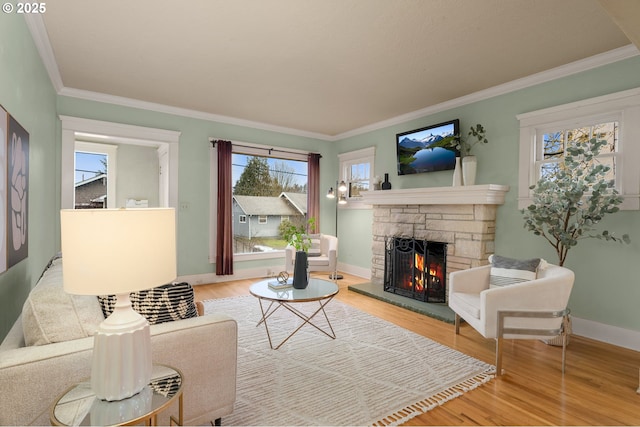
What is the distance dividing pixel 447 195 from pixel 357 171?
7.67ft

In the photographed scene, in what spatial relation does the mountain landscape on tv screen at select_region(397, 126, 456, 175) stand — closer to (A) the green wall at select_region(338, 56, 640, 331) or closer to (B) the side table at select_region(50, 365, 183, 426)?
(A) the green wall at select_region(338, 56, 640, 331)

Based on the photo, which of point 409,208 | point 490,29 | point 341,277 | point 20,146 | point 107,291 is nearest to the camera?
point 107,291

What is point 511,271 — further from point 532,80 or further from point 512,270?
point 532,80

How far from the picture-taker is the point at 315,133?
6277 mm

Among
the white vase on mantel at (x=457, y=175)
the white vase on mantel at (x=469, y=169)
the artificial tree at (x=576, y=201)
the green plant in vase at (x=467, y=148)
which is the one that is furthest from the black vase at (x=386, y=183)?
the artificial tree at (x=576, y=201)

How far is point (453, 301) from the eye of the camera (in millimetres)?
3225

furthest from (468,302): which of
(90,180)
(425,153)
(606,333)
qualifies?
(90,180)

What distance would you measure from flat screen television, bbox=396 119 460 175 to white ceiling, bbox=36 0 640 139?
1.34 feet

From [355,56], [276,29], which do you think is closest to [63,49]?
[276,29]

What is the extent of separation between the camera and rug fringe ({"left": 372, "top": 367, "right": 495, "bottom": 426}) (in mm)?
1930

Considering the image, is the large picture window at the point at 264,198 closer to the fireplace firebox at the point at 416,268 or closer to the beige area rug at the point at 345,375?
the fireplace firebox at the point at 416,268

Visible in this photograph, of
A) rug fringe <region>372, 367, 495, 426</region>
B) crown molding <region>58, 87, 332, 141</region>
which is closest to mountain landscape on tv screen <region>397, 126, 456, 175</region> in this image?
crown molding <region>58, 87, 332, 141</region>

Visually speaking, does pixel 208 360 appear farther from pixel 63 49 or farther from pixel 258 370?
pixel 63 49

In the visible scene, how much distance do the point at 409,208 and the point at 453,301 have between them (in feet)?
5.85
